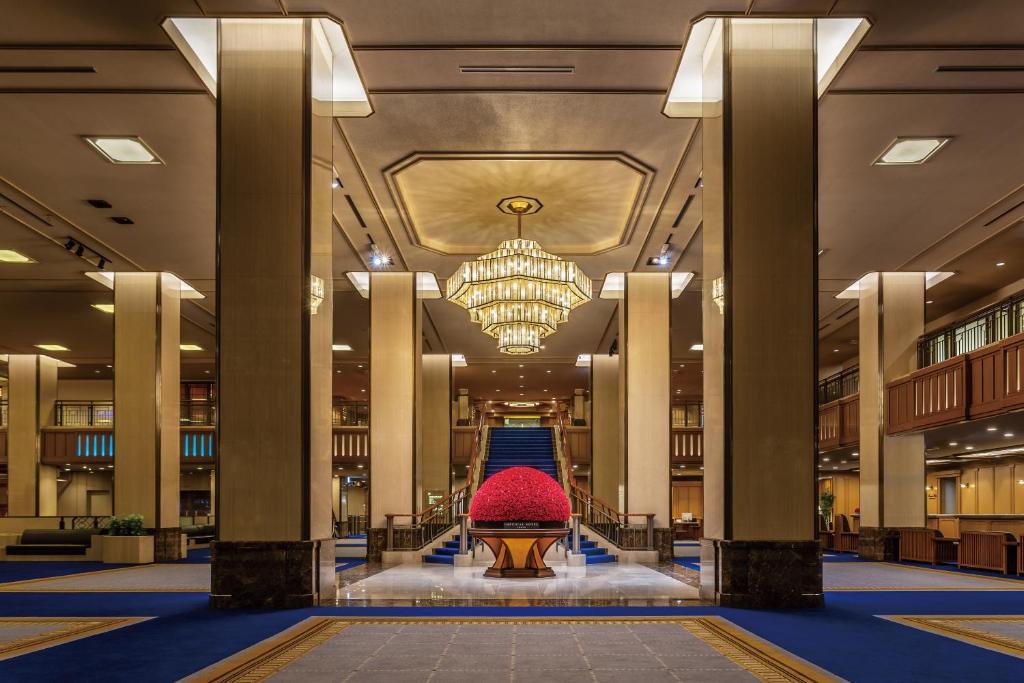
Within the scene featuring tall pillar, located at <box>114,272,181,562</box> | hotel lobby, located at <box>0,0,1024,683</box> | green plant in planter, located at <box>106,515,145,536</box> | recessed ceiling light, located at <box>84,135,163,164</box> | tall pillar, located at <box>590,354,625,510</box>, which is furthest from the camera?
tall pillar, located at <box>590,354,625,510</box>

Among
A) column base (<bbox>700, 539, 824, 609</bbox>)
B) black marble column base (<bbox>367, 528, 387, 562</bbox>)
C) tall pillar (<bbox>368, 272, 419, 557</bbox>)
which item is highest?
tall pillar (<bbox>368, 272, 419, 557</bbox>)

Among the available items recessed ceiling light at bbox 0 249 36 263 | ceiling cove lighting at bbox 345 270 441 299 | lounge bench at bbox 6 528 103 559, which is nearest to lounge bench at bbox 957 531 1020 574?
ceiling cove lighting at bbox 345 270 441 299

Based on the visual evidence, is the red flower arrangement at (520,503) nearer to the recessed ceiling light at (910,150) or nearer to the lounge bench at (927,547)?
the recessed ceiling light at (910,150)

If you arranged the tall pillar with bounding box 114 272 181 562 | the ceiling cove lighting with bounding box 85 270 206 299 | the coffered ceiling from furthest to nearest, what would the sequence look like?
the tall pillar with bounding box 114 272 181 562 < the ceiling cove lighting with bounding box 85 270 206 299 < the coffered ceiling

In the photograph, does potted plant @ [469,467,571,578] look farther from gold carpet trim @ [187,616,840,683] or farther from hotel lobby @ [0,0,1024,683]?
gold carpet trim @ [187,616,840,683]

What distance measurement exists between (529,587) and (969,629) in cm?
465

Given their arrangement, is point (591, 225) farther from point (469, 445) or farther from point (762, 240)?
point (469, 445)

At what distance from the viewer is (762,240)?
8.05 m

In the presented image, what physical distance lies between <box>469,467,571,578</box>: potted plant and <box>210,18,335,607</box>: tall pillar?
3.78 meters

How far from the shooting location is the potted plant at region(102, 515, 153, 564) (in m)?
15.1

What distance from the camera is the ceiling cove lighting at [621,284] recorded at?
15898 mm

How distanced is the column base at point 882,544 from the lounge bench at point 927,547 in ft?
0.55

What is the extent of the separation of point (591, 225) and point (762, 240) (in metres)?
5.69

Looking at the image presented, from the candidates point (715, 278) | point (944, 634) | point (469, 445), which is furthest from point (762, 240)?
point (469, 445)
